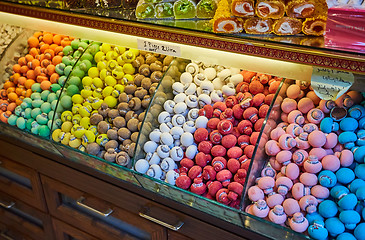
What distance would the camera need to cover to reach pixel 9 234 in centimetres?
250

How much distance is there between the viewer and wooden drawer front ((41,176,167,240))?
1.78 metres

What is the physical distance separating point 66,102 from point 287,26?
1187 mm

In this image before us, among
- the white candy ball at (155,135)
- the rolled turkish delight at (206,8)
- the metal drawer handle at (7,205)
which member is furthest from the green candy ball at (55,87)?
the rolled turkish delight at (206,8)

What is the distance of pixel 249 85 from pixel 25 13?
112cm

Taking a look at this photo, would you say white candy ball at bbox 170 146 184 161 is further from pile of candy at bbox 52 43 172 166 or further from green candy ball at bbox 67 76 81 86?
green candy ball at bbox 67 76 81 86

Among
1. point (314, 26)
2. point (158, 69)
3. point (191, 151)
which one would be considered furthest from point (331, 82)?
point (158, 69)

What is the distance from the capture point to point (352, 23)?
1048 mm

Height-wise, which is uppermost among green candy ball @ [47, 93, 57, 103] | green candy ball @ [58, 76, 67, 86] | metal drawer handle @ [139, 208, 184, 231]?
green candy ball @ [58, 76, 67, 86]

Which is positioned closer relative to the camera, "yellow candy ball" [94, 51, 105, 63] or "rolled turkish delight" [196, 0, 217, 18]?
"rolled turkish delight" [196, 0, 217, 18]

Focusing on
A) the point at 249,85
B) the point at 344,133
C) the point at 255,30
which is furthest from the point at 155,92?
the point at 344,133

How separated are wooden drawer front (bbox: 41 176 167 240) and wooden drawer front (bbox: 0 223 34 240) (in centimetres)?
47

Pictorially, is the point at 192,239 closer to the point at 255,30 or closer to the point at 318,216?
the point at 318,216

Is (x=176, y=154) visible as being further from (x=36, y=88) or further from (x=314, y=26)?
(x=36, y=88)

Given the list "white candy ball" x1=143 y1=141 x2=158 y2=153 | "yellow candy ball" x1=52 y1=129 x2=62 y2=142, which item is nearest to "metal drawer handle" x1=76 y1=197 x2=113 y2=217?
"yellow candy ball" x1=52 y1=129 x2=62 y2=142
